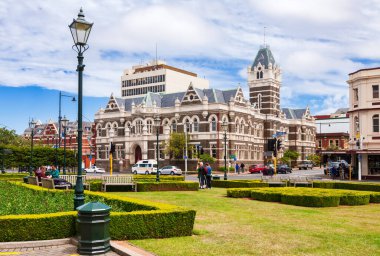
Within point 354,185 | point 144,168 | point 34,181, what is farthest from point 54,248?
point 144,168

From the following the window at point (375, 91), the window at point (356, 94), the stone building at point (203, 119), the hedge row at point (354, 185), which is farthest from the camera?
the stone building at point (203, 119)

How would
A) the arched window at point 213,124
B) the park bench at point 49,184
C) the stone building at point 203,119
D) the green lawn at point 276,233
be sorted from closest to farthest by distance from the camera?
the green lawn at point 276,233 → the park bench at point 49,184 → the arched window at point 213,124 → the stone building at point 203,119

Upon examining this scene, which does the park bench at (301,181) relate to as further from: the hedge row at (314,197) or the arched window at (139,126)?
the arched window at (139,126)

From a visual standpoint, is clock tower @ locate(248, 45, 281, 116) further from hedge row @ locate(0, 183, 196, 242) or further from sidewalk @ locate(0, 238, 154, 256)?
sidewalk @ locate(0, 238, 154, 256)

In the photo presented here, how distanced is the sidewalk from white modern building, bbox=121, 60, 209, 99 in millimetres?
90352

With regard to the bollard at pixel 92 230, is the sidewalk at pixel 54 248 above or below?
below

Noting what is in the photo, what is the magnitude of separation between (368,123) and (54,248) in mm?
40925

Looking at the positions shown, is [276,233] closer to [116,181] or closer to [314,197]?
[314,197]

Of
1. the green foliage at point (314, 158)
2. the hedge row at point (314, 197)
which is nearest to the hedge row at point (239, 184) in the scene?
the hedge row at point (314, 197)

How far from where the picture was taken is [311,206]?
2000cm

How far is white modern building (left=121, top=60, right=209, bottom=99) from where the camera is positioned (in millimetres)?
104375

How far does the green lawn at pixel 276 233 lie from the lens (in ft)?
34.3

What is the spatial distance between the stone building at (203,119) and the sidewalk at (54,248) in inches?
2249

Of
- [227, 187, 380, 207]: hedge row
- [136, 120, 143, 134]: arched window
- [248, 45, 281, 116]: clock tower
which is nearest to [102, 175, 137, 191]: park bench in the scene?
[227, 187, 380, 207]: hedge row
